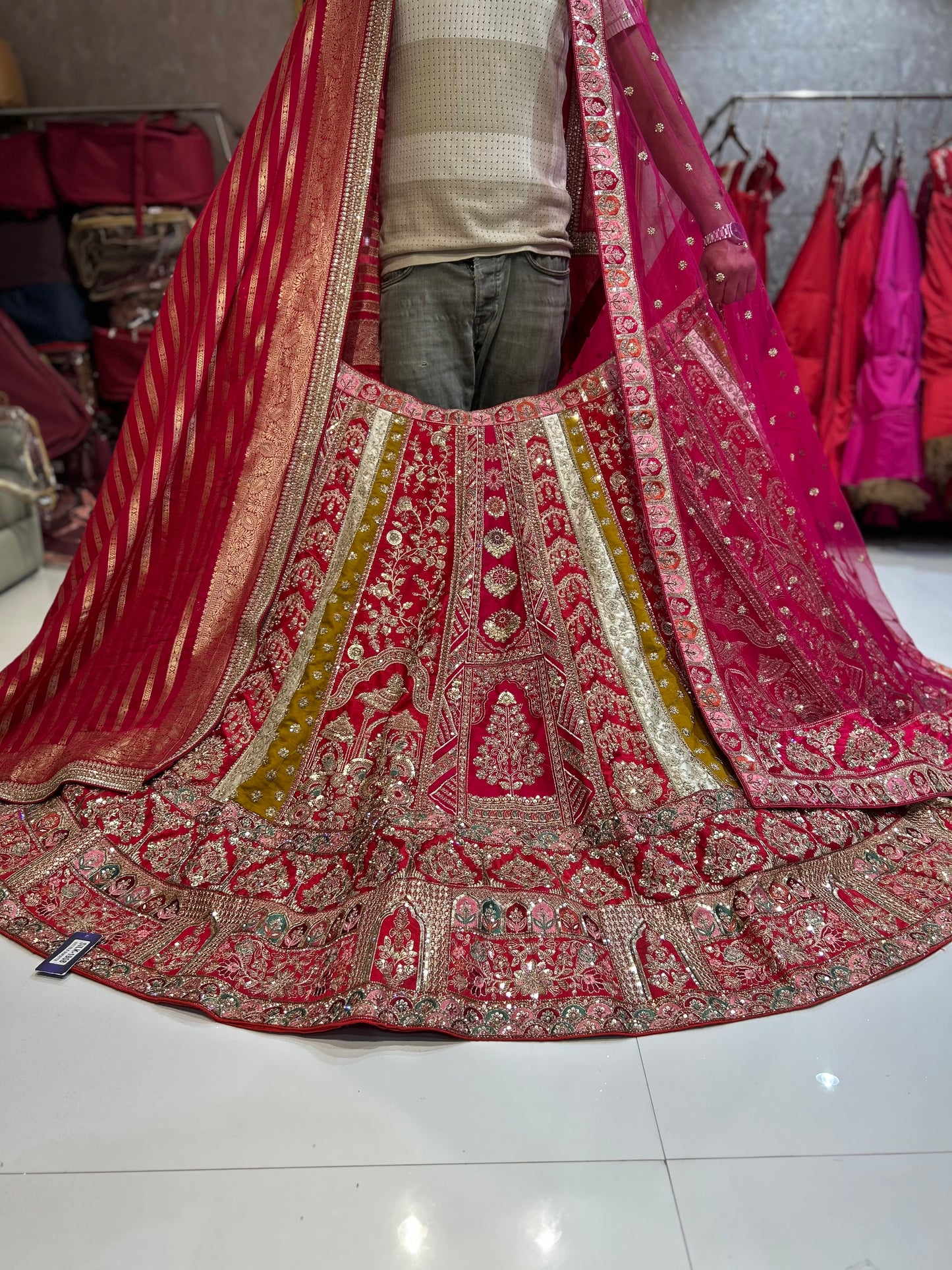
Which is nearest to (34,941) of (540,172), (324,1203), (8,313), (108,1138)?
(108,1138)

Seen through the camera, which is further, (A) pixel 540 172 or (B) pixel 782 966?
(A) pixel 540 172

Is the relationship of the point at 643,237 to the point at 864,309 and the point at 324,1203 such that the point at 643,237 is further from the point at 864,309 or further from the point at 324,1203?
the point at 864,309

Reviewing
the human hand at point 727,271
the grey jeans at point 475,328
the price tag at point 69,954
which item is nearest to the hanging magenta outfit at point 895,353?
the human hand at point 727,271

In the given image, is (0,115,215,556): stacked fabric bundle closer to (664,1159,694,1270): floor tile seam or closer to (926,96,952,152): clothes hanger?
(926,96,952,152): clothes hanger

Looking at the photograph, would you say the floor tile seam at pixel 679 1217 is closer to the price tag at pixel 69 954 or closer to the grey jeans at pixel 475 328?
the price tag at pixel 69 954

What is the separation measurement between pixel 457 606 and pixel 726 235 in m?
0.80

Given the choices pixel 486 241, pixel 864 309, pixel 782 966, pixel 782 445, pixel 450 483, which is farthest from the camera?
pixel 864 309

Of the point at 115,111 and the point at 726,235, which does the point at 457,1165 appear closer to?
the point at 726,235

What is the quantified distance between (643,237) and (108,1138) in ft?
5.16

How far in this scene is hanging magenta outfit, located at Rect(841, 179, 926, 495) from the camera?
3.21 metres

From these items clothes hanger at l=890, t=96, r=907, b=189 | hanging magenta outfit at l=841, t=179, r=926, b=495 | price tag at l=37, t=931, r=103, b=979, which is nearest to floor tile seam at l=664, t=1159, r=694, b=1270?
price tag at l=37, t=931, r=103, b=979

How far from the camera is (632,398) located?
5.32 feet

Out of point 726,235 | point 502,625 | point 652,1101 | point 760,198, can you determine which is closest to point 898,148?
point 760,198

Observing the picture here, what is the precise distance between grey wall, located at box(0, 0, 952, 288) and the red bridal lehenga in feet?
7.34
